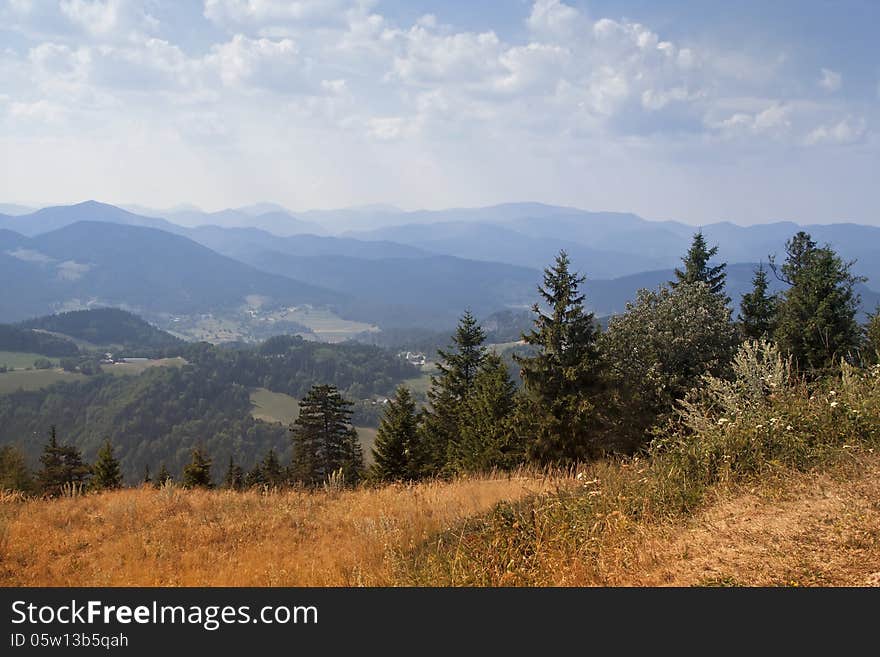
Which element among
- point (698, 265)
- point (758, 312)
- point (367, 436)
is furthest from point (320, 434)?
point (367, 436)

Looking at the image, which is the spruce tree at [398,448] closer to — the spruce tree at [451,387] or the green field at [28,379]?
the spruce tree at [451,387]

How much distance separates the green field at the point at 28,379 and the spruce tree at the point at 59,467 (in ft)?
543

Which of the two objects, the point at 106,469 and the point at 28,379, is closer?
the point at 106,469

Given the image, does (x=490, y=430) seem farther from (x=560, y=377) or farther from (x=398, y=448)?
(x=398, y=448)

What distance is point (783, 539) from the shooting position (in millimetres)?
4641

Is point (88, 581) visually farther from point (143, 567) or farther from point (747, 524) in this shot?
point (747, 524)

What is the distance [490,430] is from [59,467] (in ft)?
135

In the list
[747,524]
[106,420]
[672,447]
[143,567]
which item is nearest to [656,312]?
[672,447]

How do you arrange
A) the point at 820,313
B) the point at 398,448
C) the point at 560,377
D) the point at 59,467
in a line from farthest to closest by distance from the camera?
the point at 59,467, the point at 398,448, the point at 820,313, the point at 560,377

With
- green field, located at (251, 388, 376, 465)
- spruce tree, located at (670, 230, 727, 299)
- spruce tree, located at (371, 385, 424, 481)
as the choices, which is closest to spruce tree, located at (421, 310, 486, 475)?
spruce tree, located at (371, 385, 424, 481)

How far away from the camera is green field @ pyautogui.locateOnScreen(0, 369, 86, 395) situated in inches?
7057

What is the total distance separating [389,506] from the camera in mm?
8266

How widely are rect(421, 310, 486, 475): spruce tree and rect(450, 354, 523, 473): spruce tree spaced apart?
8.17 ft

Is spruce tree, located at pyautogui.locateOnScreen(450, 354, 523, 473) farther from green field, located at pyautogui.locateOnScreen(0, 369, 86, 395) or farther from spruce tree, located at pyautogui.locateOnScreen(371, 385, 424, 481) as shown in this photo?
green field, located at pyautogui.locateOnScreen(0, 369, 86, 395)
